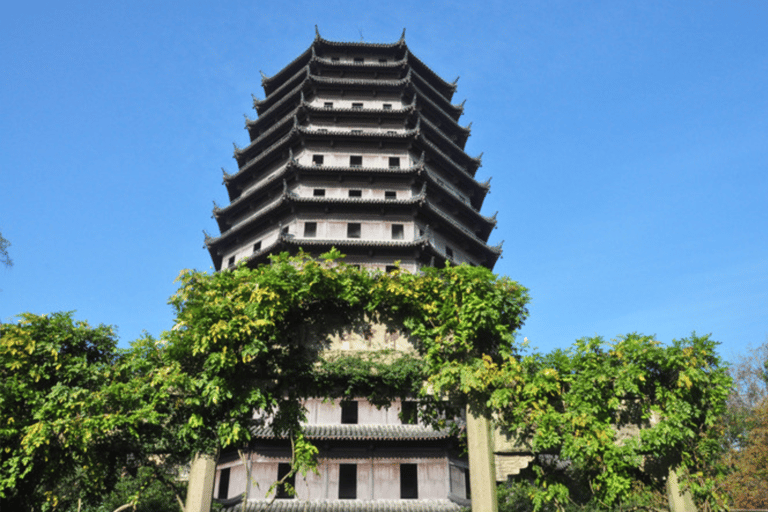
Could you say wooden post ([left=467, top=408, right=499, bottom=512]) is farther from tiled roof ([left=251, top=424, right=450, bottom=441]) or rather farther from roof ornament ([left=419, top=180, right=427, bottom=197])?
roof ornament ([left=419, top=180, right=427, bottom=197])

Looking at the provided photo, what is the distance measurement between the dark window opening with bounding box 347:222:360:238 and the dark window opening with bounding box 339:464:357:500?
453 inches

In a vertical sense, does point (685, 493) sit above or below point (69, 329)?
below

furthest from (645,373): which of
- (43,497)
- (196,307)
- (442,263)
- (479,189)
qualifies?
(479,189)

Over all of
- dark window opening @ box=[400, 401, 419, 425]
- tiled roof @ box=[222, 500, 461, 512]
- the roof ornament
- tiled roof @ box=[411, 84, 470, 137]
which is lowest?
tiled roof @ box=[222, 500, 461, 512]

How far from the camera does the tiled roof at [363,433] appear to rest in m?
23.7

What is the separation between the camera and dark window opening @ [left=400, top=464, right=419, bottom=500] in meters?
24.2

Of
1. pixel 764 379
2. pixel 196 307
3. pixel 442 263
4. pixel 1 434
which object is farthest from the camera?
pixel 764 379

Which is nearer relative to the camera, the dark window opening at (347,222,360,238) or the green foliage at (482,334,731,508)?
the green foliage at (482,334,731,508)

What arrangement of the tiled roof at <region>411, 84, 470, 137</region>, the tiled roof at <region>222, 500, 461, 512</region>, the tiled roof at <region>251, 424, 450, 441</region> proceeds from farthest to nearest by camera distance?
the tiled roof at <region>411, 84, 470, 137</region> < the tiled roof at <region>251, 424, 450, 441</region> < the tiled roof at <region>222, 500, 461, 512</region>

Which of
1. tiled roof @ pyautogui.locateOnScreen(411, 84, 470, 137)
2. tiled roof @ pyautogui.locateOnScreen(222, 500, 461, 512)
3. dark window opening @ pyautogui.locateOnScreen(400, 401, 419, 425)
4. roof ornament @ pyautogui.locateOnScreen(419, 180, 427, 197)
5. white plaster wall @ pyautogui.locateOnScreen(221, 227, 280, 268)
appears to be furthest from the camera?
tiled roof @ pyautogui.locateOnScreen(411, 84, 470, 137)

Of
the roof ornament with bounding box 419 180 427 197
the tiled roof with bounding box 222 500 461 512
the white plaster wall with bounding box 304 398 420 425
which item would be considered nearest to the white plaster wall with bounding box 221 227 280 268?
the roof ornament with bounding box 419 180 427 197

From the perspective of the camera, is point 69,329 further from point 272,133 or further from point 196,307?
point 272,133

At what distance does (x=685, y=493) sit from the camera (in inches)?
395

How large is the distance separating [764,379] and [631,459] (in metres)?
28.5
